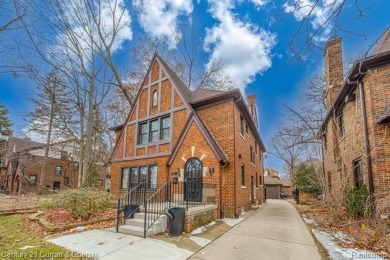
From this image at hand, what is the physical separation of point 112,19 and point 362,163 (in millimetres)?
18275

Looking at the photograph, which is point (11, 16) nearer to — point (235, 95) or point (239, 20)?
point (239, 20)

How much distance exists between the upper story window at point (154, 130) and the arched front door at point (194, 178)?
261 cm

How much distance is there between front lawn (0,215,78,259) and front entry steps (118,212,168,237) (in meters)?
1.88

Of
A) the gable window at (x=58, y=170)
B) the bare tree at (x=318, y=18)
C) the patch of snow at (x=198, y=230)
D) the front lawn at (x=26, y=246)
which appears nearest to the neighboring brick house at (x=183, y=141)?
the patch of snow at (x=198, y=230)

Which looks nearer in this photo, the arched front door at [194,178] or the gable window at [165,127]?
the arched front door at [194,178]

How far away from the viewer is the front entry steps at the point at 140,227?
6531 mm

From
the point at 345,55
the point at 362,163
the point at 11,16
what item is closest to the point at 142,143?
the point at 11,16

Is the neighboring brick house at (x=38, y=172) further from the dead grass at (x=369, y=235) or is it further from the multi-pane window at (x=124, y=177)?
the dead grass at (x=369, y=235)

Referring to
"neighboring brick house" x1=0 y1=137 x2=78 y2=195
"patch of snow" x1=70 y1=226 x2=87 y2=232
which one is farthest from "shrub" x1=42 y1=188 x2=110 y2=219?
"neighboring brick house" x1=0 y1=137 x2=78 y2=195

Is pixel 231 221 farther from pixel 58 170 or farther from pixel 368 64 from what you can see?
pixel 58 170

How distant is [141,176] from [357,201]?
35.2ft

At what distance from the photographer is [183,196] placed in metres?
10.2

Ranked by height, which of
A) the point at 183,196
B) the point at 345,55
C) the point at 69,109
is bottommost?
the point at 183,196

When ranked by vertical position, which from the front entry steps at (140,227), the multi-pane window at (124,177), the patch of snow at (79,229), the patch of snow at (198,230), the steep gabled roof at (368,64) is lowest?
the patch of snow at (79,229)
